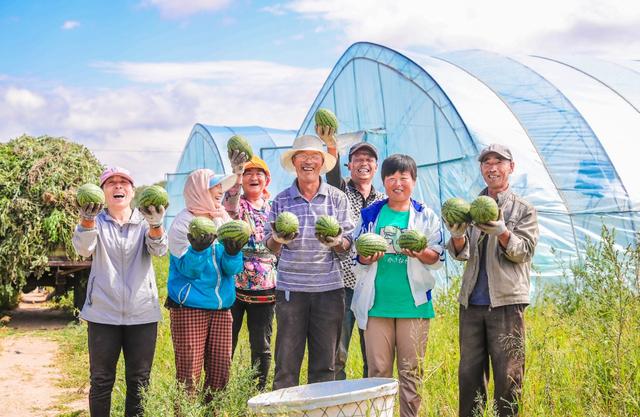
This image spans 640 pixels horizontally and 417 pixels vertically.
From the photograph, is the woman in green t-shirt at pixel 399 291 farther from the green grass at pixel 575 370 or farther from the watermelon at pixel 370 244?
the green grass at pixel 575 370

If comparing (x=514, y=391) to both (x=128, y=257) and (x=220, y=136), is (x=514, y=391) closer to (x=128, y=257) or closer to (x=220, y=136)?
(x=128, y=257)

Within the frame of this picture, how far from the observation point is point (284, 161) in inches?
218

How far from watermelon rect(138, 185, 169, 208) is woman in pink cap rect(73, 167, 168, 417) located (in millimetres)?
38

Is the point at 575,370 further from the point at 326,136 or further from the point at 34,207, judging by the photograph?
the point at 34,207

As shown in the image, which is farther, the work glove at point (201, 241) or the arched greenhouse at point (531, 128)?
the arched greenhouse at point (531, 128)

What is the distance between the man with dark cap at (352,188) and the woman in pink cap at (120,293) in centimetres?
158

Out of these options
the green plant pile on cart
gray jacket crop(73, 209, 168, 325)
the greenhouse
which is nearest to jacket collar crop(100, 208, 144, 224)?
gray jacket crop(73, 209, 168, 325)

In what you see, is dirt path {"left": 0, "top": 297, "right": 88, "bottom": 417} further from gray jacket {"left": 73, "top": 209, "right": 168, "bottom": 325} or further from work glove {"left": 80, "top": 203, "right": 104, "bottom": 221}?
work glove {"left": 80, "top": 203, "right": 104, "bottom": 221}

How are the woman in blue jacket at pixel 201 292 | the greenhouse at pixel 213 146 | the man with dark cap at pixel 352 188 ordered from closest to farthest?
the woman in blue jacket at pixel 201 292 < the man with dark cap at pixel 352 188 < the greenhouse at pixel 213 146

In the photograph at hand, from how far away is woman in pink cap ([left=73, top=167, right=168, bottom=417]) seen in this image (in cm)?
466

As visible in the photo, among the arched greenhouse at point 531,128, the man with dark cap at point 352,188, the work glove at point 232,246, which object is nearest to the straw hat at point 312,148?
the man with dark cap at point 352,188

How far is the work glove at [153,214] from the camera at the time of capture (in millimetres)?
4645

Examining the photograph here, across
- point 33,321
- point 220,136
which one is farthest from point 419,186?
point 220,136

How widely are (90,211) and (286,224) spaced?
4.47 feet
